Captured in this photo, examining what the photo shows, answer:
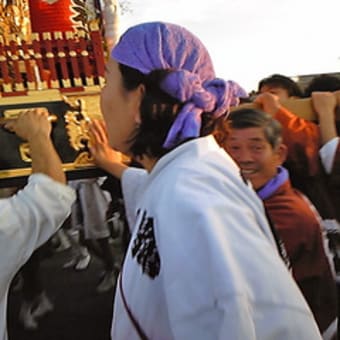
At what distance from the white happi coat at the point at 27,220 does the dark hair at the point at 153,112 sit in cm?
27

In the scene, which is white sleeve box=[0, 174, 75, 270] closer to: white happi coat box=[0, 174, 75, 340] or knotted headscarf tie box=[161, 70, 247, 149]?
white happi coat box=[0, 174, 75, 340]

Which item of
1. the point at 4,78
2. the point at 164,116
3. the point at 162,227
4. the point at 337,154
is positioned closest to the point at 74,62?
the point at 4,78

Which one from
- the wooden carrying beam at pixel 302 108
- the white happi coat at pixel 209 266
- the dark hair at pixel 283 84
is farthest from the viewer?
the dark hair at pixel 283 84

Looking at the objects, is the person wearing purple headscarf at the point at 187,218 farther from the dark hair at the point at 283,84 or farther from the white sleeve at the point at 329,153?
the dark hair at the point at 283,84

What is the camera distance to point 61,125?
5.98 feet

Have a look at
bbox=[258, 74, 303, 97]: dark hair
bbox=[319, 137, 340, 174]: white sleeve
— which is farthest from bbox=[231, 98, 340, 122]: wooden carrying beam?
bbox=[258, 74, 303, 97]: dark hair

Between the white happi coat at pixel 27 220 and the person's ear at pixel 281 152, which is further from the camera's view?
the person's ear at pixel 281 152

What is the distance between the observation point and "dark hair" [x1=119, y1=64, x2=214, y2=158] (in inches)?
38.6

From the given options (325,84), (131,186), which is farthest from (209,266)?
(325,84)

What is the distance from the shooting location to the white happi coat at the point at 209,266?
2.52 feet

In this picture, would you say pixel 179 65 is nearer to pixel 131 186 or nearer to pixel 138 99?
pixel 138 99

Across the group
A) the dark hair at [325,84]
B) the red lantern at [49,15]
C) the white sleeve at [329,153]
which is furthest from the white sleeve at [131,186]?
the red lantern at [49,15]

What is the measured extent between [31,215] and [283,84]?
5.99 ft

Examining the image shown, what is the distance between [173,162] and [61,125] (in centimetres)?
95
